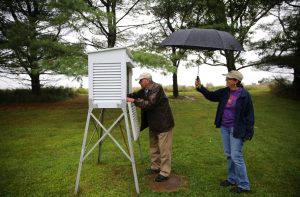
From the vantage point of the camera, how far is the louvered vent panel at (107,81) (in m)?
4.76

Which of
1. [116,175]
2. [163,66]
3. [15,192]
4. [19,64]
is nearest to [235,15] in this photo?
[163,66]

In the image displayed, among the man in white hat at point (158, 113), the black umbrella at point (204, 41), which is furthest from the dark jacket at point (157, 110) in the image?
the black umbrella at point (204, 41)

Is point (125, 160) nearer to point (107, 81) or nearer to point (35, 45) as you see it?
point (107, 81)

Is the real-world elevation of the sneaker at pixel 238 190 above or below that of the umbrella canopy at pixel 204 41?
below

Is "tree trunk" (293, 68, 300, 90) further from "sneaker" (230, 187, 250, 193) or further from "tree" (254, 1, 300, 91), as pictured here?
"sneaker" (230, 187, 250, 193)

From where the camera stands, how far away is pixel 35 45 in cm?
1174

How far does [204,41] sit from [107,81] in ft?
5.58

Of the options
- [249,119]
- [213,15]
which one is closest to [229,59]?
[213,15]

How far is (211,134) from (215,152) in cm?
201

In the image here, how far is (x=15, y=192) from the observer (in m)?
4.96

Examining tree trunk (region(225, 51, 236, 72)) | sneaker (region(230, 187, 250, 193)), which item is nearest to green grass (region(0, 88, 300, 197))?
sneaker (region(230, 187, 250, 193))

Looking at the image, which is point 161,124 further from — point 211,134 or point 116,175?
point 211,134

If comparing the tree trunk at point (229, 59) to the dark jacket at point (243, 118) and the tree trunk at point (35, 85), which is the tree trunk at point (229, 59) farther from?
the dark jacket at point (243, 118)

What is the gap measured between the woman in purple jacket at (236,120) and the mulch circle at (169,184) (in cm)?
88
